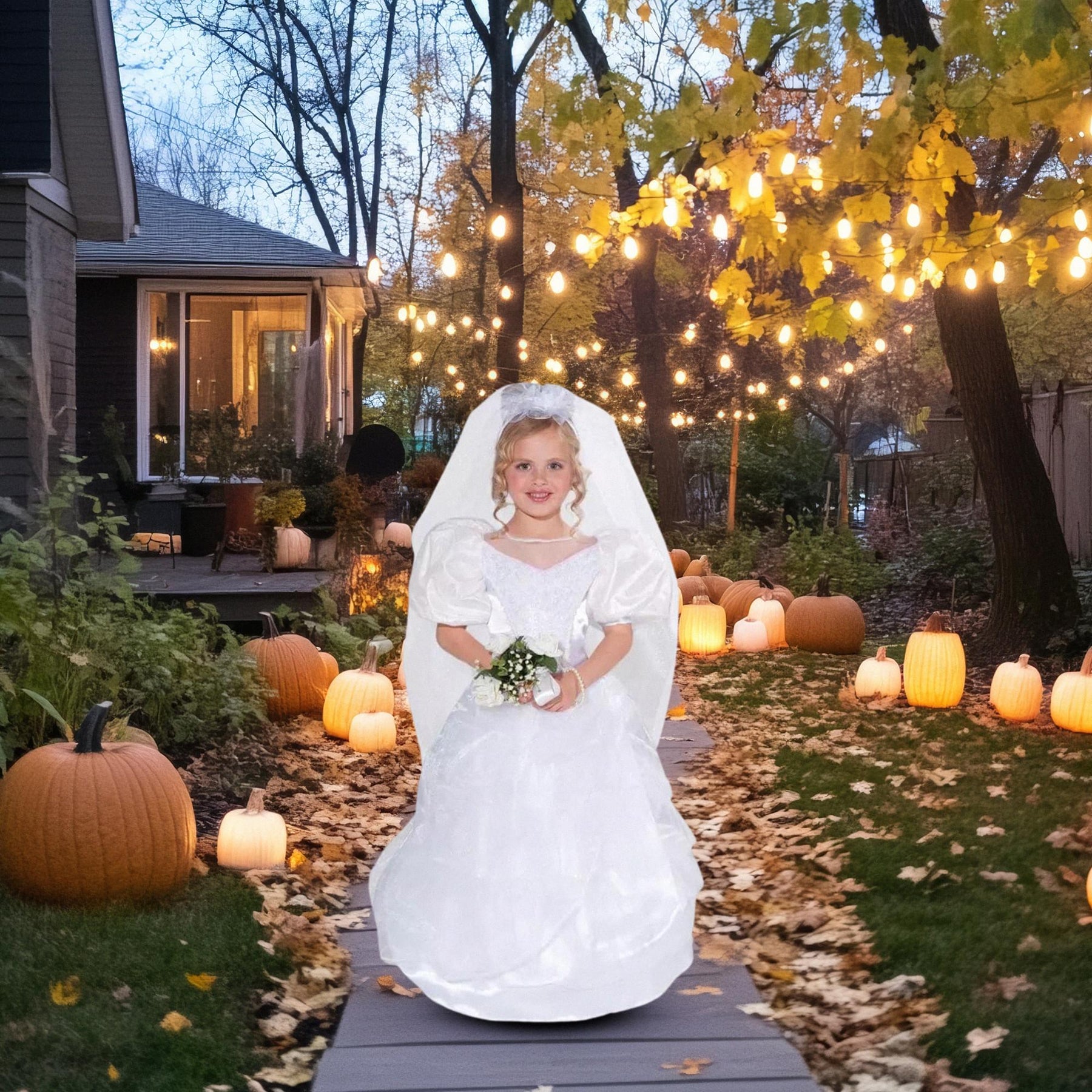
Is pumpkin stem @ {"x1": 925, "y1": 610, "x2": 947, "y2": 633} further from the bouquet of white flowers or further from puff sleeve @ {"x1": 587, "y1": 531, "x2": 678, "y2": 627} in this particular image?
the bouquet of white flowers

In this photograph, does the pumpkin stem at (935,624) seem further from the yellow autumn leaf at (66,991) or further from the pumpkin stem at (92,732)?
the yellow autumn leaf at (66,991)

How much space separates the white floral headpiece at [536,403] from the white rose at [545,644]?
711mm

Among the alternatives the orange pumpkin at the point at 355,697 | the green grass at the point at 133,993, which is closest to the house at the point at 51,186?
the orange pumpkin at the point at 355,697

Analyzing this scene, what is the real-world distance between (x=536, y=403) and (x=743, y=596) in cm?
830

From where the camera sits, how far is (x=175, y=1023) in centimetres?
378

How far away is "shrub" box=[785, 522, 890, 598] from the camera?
→ 14.7m

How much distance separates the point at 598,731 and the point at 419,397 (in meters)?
32.3

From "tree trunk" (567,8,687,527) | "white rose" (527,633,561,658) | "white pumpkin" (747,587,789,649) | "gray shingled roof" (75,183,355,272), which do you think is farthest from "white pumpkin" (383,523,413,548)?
"white rose" (527,633,561,658)

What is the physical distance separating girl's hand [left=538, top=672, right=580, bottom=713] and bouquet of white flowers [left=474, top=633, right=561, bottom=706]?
0.04 m

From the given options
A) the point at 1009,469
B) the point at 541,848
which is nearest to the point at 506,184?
the point at 1009,469

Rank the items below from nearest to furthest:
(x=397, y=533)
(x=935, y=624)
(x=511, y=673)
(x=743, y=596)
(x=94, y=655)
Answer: (x=511, y=673) < (x=94, y=655) < (x=935, y=624) < (x=743, y=596) < (x=397, y=533)

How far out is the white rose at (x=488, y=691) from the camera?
13.3ft

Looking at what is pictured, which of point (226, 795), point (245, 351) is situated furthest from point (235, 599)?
point (245, 351)

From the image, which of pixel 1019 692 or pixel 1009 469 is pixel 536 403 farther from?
pixel 1009 469
